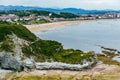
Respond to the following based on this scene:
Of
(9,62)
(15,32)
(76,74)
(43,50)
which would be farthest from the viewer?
(15,32)

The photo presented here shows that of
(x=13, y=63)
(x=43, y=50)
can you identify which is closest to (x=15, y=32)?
(x=43, y=50)

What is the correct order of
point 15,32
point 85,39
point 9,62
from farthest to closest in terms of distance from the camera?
point 85,39
point 15,32
point 9,62

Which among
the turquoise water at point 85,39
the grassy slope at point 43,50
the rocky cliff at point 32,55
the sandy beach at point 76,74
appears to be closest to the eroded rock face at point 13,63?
the rocky cliff at point 32,55

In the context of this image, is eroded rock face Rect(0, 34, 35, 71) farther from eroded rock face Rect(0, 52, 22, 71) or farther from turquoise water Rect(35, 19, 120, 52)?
turquoise water Rect(35, 19, 120, 52)

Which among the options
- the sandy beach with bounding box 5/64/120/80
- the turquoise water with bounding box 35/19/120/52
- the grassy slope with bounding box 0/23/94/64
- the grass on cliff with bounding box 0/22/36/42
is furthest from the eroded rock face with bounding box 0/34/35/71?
the turquoise water with bounding box 35/19/120/52

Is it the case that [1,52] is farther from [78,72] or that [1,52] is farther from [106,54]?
[106,54]

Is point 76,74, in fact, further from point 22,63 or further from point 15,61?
point 15,61

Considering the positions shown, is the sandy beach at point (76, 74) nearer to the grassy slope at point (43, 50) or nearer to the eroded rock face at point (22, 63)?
the eroded rock face at point (22, 63)

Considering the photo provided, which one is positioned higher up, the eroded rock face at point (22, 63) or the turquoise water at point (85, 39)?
the eroded rock face at point (22, 63)

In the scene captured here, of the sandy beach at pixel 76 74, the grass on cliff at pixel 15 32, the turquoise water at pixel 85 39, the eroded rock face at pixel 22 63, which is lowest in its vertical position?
the turquoise water at pixel 85 39
